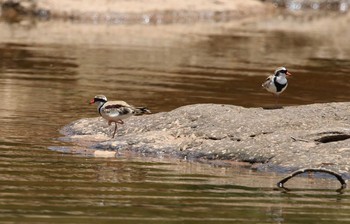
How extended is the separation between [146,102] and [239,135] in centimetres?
599

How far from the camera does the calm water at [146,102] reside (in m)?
11.8

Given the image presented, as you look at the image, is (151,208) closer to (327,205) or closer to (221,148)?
(327,205)

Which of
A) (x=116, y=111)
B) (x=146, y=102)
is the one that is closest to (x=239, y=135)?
(x=116, y=111)

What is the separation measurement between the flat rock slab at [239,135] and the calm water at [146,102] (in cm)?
50

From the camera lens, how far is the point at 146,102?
21.9m

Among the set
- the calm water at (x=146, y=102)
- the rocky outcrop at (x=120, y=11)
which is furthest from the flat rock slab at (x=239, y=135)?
the rocky outcrop at (x=120, y=11)

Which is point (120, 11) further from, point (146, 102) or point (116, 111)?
point (116, 111)

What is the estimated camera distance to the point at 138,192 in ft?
41.6

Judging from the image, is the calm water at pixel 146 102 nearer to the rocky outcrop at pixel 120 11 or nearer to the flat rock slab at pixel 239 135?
the flat rock slab at pixel 239 135

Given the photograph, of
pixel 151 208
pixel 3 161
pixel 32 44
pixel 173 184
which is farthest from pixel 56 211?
pixel 32 44

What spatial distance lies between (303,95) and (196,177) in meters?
11.0

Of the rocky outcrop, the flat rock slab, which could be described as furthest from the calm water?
the rocky outcrop

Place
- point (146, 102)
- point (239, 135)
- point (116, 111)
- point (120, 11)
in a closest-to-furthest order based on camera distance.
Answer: point (239, 135)
point (116, 111)
point (146, 102)
point (120, 11)

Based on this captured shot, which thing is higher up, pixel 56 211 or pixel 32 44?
pixel 32 44
